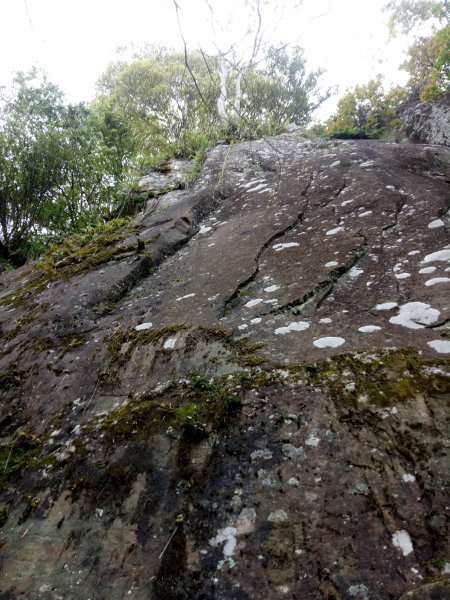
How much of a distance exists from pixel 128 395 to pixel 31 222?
7671 mm

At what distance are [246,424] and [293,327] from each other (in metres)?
0.78

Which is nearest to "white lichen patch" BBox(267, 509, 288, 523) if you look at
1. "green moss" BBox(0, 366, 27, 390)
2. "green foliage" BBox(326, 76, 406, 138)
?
"green moss" BBox(0, 366, 27, 390)

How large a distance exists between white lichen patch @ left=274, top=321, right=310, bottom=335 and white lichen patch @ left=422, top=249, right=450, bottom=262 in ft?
3.56

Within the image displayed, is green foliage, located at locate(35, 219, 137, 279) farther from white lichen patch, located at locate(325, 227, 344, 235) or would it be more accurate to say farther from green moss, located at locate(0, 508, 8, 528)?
green moss, located at locate(0, 508, 8, 528)

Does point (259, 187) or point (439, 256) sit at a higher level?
point (259, 187)

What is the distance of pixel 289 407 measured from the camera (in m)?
1.83

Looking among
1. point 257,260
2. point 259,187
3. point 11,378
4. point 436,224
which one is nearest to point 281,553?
point 11,378

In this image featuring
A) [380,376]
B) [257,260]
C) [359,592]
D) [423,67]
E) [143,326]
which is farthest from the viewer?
[423,67]

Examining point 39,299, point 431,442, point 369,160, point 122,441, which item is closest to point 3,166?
point 39,299

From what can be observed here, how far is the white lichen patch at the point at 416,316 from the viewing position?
2.10m

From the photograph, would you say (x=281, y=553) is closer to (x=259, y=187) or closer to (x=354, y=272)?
(x=354, y=272)

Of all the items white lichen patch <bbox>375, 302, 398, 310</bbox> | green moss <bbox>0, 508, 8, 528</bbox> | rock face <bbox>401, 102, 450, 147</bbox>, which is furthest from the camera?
rock face <bbox>401, 102, 450, 147</bbox>

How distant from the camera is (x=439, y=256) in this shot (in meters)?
2.66

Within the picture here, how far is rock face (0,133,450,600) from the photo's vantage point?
1369 mm
